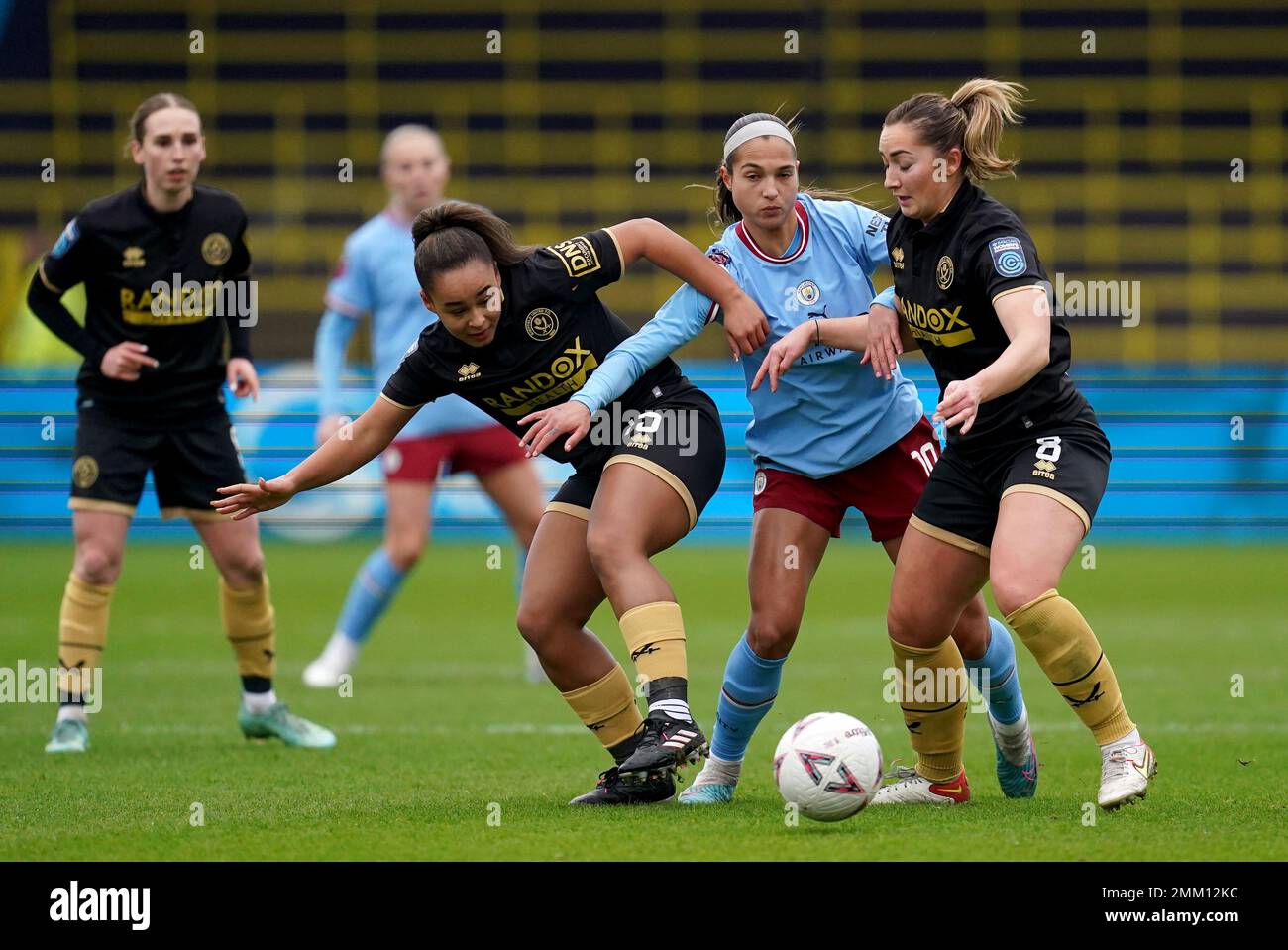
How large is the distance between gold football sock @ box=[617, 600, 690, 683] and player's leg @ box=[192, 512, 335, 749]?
228cm

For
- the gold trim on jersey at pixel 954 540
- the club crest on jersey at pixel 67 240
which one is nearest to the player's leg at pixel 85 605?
the club crest on jersey at pixel 67 240

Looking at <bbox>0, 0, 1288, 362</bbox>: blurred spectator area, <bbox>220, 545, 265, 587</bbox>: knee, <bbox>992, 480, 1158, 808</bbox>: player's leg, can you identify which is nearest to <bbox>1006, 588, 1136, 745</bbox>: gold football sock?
<bbox>992, 480, 1158, 808</bbox>: player's leg

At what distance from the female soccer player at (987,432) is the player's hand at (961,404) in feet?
0.14

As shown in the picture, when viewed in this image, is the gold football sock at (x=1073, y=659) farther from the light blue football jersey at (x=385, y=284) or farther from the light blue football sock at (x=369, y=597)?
the light blue football jersey at (x=385, y=284)

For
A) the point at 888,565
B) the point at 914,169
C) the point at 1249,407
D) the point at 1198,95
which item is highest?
the point at 1198,95

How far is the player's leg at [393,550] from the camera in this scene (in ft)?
27.7

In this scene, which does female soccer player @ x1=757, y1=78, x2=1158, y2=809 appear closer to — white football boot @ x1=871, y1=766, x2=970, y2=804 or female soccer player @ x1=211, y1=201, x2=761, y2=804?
white football boot @ x1=871, y1=766, x2=970, y2=804

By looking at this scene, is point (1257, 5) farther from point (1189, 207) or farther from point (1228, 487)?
point (1228, 487)

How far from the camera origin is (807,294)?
5270mm

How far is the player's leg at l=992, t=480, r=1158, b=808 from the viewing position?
456 cm

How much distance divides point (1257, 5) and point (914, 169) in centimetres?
1704

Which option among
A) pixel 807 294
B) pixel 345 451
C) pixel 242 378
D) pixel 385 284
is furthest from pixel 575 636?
pixel 385 284

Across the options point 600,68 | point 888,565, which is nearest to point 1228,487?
point 888,565

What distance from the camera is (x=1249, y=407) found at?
50.7 feet
